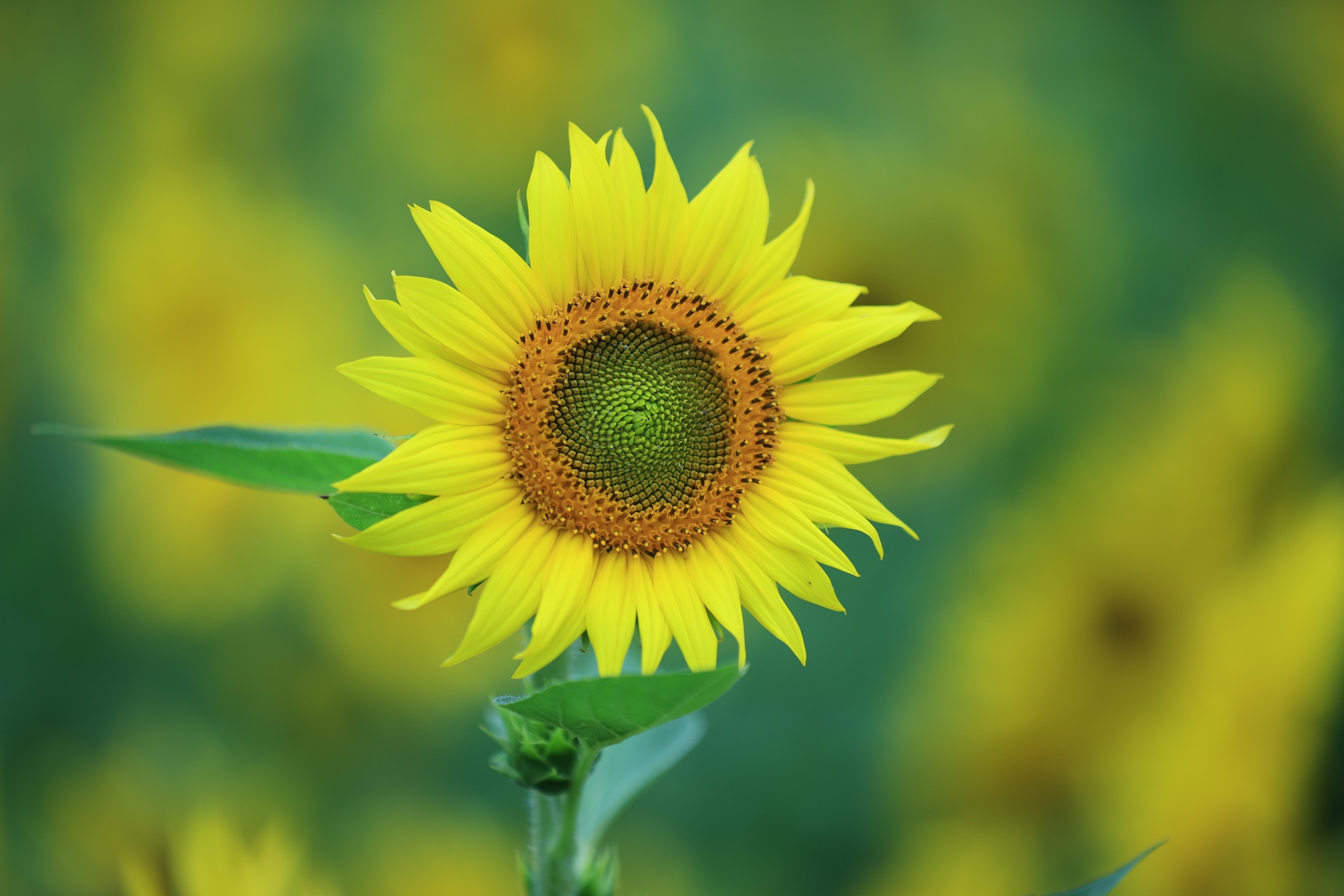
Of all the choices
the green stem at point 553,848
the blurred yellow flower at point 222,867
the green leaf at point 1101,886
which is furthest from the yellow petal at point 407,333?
the blurred yellow flower at point 222,867

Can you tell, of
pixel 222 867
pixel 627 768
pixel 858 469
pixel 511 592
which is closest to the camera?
pixel 511 592

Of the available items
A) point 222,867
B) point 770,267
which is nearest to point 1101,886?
point 770,267

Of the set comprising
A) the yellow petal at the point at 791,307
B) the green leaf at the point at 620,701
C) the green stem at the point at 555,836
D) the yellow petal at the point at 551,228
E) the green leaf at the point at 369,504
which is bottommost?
the green stem at the point at 555,836

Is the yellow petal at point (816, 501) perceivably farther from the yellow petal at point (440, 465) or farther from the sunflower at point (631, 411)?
the yellow petal at point (440, 465)

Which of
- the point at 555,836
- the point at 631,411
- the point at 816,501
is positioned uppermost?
the point at 631,411

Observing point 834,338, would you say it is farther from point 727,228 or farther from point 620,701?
point 620,701

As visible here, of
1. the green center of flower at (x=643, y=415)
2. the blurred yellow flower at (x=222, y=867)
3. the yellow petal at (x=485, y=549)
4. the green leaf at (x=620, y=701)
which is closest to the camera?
the green leaf at (x=620, y=701)
